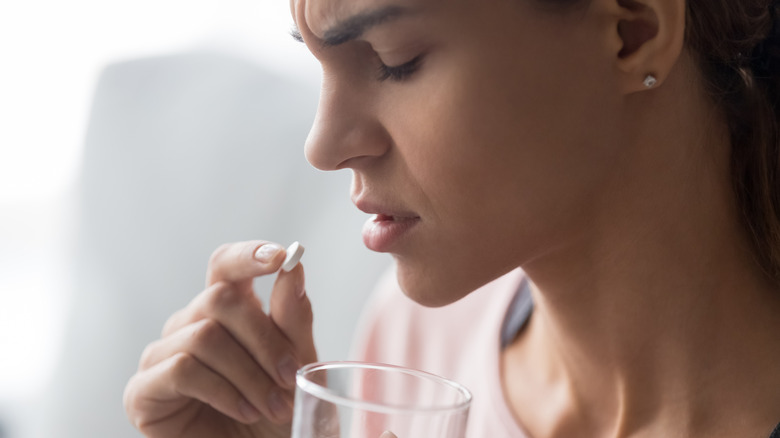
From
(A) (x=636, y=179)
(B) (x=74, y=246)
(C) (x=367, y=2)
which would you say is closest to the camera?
(C) (x=367, y=2)

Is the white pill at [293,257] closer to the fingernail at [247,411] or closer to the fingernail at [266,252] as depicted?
the fingernail at [266,252]

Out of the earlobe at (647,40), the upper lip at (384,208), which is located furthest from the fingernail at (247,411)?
the earlobe at (647,40)

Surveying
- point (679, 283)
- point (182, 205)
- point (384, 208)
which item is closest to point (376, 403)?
point (384, 208)

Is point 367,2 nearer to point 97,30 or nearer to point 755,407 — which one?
point 755,407

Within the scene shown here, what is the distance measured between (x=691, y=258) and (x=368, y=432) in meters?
0.43

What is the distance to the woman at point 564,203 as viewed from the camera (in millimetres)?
758

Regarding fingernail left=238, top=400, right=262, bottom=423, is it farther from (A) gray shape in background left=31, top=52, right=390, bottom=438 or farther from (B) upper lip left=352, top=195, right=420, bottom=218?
(A) gray shape in background left=31, top=52, right=390, bottom=438

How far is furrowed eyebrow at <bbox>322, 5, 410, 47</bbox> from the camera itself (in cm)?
72

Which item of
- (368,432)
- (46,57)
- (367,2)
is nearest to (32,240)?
(46,57)

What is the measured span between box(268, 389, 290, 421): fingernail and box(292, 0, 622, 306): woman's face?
0.64 ft

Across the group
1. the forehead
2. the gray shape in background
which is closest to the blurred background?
the gray shape in background

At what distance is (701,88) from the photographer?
85cm

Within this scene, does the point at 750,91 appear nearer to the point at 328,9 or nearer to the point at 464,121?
the point at 464,121

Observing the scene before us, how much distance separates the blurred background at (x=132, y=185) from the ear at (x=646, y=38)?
2.24ft
